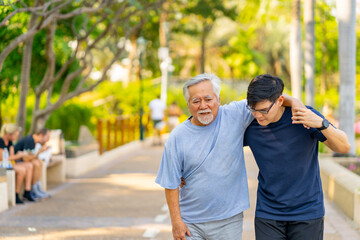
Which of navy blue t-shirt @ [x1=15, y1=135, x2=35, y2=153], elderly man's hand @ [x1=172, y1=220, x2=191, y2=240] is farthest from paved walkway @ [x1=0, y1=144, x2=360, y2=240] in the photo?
elderly man's hand @ [x1=172, y1=220, x2=191, y2=240]

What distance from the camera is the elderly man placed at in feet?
11.7

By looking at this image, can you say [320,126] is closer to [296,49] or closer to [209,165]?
[209,165]

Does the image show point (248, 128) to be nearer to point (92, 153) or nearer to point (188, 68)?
point (92, 153)

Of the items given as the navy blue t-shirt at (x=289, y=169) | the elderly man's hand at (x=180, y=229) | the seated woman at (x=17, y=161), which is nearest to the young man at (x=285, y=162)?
the navy blue t-shirt at (x=289, y=169)

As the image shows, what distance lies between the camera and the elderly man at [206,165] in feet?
11.7

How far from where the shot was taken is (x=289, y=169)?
352 centimetres

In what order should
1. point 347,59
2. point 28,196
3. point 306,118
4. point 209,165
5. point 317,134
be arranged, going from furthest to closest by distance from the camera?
point 347,59
point 28,196
point 209,165
point 317,134
point 306,118

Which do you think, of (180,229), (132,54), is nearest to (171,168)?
(180,229)

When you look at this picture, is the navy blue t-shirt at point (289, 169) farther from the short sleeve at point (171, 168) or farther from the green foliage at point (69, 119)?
the green foliage at point (69, 119)

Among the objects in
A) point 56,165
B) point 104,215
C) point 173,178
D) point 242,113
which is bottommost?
point 104,215

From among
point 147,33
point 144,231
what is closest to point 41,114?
point 144,231

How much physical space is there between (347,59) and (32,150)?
6.41 m

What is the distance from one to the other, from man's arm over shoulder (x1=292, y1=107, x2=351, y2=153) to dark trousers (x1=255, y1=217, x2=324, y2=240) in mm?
477

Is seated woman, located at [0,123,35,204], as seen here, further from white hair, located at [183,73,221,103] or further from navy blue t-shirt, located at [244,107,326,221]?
navy blue t-shirt, located at [244,107,326,221]
